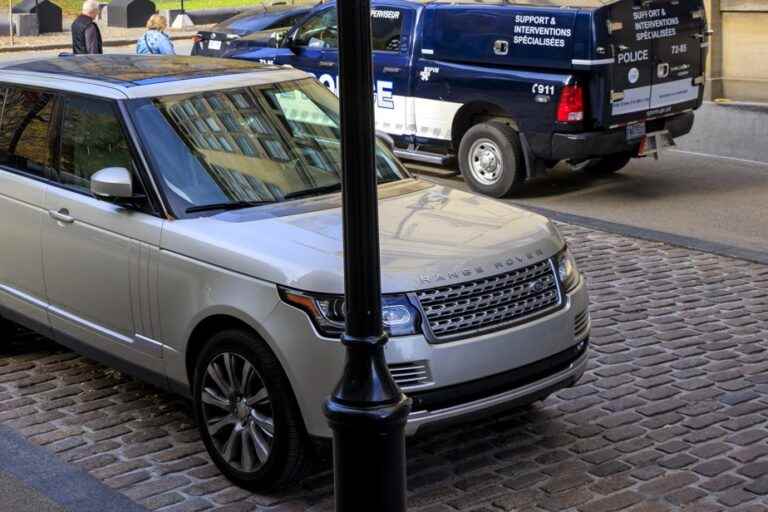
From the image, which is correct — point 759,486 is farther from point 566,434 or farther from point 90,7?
point 90,7

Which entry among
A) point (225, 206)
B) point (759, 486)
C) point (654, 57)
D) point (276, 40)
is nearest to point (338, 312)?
point (225, 206)

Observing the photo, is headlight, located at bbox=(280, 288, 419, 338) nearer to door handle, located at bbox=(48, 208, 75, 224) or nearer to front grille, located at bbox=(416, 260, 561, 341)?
front grille, located at bbox=(416, 260, 561, 341)

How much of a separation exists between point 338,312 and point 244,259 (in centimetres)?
55

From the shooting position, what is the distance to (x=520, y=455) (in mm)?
6160

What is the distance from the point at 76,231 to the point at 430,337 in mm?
2159

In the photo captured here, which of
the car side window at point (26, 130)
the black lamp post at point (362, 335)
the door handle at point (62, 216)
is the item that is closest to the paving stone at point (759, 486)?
the black lamp post at point (362, 335)

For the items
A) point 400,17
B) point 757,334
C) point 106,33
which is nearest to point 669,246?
point 757,334

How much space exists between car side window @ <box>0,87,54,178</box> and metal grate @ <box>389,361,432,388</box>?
2.70m

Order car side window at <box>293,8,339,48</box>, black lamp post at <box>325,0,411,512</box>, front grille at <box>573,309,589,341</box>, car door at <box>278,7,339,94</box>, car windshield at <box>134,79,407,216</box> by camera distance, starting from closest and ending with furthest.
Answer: black lamp post at <box>325,0,411,512</box> < front grille at <box>573,309,589,341</box> < car windshield at <box>134,79,407,216</box> < car door at <box>278,7,339,94</box> < car side window at <box>293,8,339,48</box>

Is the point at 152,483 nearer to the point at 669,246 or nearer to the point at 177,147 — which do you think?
the point at 177,147

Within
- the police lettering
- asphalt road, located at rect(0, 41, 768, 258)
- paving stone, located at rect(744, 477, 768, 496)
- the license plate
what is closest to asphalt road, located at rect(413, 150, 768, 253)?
asphalt road, located at rect(0, 41, 768, 258)

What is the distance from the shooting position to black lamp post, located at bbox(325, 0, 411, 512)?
4.04 metres

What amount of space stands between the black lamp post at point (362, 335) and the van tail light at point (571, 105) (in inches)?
317

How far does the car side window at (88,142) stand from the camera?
21.5 feet
